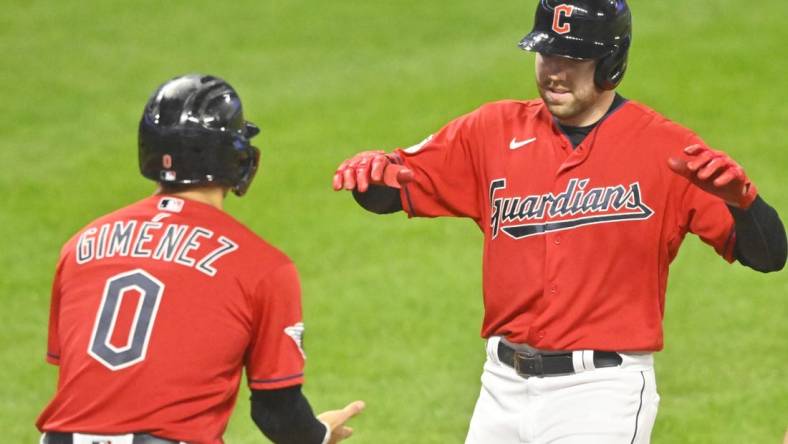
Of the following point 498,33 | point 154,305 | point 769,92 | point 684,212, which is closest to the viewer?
point 154,305

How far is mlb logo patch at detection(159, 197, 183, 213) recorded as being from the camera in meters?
4.74

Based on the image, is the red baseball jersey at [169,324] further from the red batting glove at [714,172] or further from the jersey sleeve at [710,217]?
the jersey sleeve at [710,217]

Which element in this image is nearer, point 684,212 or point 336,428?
point 336,428

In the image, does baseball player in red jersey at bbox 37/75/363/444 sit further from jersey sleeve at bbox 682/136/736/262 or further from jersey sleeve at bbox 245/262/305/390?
jersey sleeve at bbox 682/136/736/262

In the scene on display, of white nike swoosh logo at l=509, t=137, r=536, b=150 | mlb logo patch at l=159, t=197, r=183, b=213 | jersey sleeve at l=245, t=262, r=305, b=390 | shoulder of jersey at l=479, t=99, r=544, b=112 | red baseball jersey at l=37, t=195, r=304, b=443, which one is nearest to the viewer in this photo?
red baseball jersey at l=37, t=195, r=304, b=443

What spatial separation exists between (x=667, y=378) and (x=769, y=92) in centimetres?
649

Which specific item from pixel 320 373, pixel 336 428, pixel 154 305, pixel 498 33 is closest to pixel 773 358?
pixel 320 373

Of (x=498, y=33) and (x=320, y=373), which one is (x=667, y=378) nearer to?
(x=320, y=373)

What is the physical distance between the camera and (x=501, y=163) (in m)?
5.68

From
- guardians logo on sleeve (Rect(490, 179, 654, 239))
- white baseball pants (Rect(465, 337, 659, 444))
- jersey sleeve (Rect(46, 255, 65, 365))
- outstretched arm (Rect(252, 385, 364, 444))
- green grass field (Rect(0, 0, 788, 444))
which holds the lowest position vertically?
green grass field (Rect(0, 0, 788, 444))

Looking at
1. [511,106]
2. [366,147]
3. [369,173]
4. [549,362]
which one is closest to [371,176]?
[369,173]

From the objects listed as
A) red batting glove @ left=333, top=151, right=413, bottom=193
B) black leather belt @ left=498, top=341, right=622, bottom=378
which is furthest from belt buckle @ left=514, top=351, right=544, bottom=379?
red batting glove @ left=333, top=151, right=413, bottom=193

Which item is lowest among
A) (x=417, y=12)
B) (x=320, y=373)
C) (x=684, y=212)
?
(x=320, y=373)

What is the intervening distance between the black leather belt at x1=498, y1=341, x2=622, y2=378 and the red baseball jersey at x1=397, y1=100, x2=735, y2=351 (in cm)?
4
